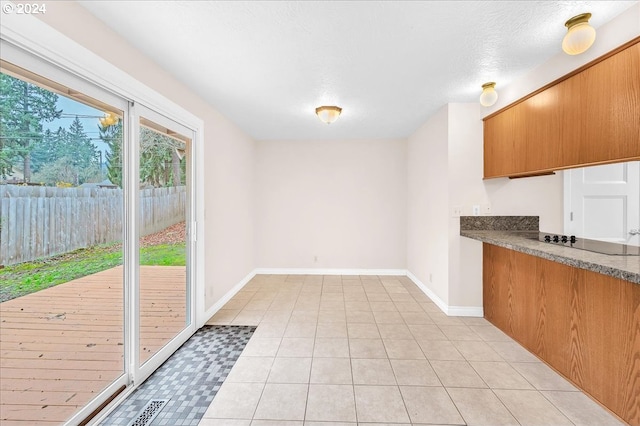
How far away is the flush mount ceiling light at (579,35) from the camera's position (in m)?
1.80

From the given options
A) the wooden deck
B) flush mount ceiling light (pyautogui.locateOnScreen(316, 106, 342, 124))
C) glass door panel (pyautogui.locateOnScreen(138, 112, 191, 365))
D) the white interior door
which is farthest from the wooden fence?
the white interior door

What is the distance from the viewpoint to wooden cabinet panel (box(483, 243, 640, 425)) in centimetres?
176

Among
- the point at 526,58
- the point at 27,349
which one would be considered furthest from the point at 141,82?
the point at 526,58

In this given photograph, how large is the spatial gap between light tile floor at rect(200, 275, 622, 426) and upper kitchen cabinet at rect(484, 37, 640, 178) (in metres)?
1.72

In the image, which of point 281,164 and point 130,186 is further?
point 281,164

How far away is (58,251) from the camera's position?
1.64 m

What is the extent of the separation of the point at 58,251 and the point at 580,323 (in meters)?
3.56

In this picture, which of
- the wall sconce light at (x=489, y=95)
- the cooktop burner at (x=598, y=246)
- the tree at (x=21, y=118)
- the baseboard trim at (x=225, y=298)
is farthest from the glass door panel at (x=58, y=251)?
the cooktop burner at (x=598, y=246)

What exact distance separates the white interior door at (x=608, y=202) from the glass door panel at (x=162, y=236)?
13.1 feet

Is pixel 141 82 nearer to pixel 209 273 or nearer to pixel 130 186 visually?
pixel 130 186

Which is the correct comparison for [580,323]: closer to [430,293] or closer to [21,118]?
[430,293]

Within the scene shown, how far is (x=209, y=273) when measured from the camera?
342 cm

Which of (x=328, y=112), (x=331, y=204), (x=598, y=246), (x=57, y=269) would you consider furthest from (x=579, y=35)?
(x=331, y=204)

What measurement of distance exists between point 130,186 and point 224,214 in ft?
5.78
